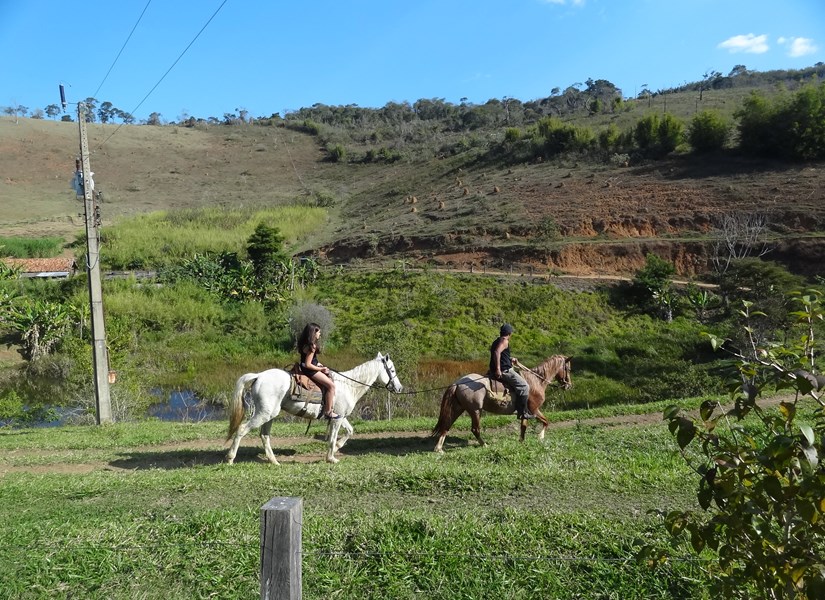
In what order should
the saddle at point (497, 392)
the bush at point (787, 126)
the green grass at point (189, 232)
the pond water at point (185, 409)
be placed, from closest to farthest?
the saddle at point (497, 392) → the pond water at point (185, 409) → the bush at point (787, 126) → the green grass at point (189, 232)

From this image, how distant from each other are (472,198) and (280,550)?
177ft

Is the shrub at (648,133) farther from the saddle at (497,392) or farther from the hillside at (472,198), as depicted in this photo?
the saddle at (497,392)

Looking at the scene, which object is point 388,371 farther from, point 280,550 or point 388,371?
point 280,550

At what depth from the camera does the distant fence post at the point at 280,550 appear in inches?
136

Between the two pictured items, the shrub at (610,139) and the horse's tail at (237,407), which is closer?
the horse's tail at (237,407)

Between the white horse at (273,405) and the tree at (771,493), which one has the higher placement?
the tree at (771,493)

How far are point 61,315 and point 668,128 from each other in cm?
5309

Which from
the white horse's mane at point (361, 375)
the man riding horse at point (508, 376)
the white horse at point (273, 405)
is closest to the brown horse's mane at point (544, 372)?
the man riding horse at point (508, 376)

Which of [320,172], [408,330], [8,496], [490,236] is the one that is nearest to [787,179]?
[490,236]

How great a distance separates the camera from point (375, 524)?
5840 mm

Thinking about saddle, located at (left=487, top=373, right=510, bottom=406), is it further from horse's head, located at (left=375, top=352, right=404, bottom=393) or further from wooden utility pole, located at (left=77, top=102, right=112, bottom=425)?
wooden utility pole, located at (left=77, top=102, right=112, bottom=425)

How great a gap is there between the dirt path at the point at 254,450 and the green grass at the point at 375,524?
0.41ft

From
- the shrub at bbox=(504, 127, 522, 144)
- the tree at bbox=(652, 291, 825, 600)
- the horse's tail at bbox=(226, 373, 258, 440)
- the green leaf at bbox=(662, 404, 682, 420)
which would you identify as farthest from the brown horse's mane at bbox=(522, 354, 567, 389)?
the shrub at bbox=(504, 127, 522, 144)

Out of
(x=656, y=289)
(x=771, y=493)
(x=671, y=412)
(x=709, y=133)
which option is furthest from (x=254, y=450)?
(x=709, y=133)
